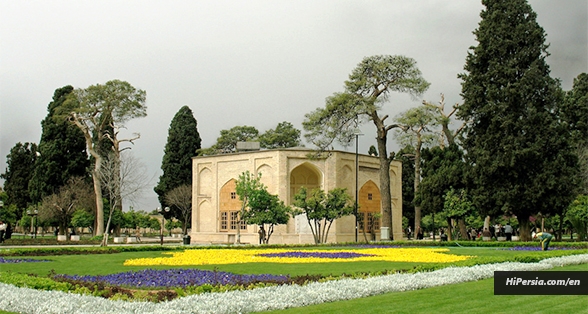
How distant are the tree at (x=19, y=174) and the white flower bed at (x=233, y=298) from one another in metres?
47.7

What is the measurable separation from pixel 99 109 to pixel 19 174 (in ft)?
48.8

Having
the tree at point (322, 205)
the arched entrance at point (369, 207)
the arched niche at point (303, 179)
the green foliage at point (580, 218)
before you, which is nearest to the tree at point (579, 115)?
the green foliage at point (580, 218)

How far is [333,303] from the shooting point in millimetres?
9219

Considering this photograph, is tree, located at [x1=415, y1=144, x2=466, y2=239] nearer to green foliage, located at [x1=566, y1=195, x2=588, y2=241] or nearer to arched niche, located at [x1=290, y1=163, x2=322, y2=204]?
green foliage, located at [x1=566, y1=195, x2=588, y2=241]

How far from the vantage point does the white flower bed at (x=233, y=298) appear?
8375mm

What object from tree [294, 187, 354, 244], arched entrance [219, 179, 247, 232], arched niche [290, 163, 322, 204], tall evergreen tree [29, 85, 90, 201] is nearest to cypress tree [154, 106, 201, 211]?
tall evergreen tree [29, 85, 90, 201]

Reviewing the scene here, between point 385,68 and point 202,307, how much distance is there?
28971 mm

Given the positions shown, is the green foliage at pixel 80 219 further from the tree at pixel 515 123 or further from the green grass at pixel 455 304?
the green grass at pixel 455 304

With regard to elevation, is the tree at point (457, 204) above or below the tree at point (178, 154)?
below

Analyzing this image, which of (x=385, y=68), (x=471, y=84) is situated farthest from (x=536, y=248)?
(x=385, y=68)

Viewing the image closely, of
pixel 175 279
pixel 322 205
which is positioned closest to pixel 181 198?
pixel 322 205

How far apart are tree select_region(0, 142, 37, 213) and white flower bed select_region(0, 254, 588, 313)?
4769cm

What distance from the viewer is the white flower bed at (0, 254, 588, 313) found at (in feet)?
27.5

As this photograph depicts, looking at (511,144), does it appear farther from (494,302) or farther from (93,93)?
(93,93)
